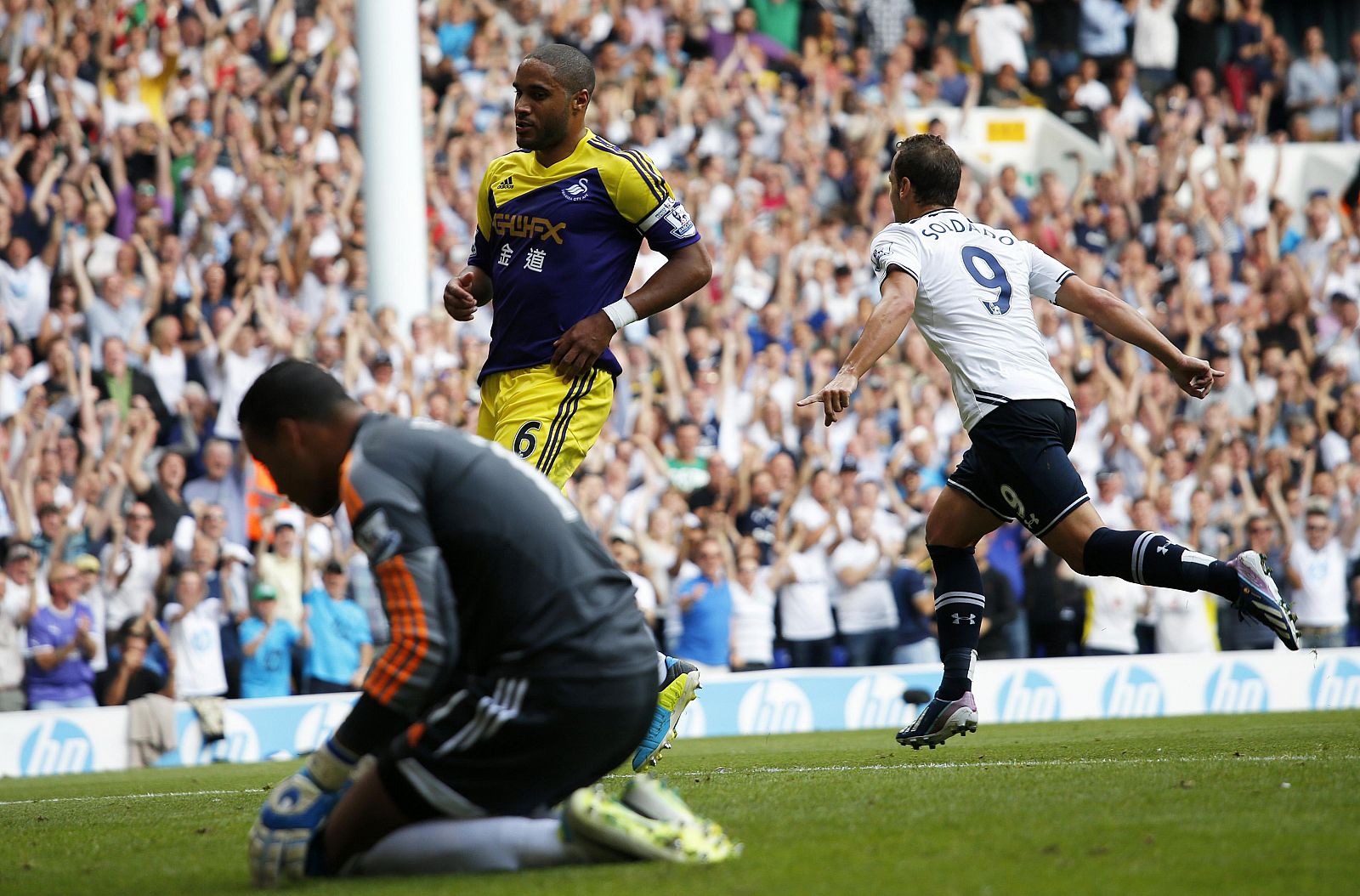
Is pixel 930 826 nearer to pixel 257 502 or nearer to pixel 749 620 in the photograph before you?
pixel 749 620

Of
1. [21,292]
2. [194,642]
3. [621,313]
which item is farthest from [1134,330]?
[21,292]

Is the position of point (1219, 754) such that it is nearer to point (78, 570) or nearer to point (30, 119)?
point (78, 570)

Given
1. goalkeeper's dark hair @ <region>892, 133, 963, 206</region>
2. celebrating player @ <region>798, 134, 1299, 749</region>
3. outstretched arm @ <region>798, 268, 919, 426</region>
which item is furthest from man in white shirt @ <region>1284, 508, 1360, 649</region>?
outstretched arm @ <region>798, 268, 919, 426</region>

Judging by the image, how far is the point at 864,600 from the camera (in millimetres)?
14086

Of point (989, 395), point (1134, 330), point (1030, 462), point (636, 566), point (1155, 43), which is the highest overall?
point (1155, 43)

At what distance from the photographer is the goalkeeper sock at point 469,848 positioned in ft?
15.0

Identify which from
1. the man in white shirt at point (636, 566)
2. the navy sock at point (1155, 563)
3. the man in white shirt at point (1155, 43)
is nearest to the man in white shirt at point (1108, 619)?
the man in white shirt at point (636, 566)

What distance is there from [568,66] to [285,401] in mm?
2889

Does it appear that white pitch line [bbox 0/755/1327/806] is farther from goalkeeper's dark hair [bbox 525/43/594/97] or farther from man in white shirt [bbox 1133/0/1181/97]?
man in white shirt [bbox 1133/0/1181/97]

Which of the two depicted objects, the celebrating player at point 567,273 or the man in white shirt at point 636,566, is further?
the man in white shirt at point 636,566

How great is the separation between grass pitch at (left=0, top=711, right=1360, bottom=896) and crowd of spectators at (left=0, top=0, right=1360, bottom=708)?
4.25 metres

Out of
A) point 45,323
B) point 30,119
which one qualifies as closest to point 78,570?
point 45,323

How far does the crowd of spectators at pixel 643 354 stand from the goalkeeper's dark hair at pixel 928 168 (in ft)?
19.1

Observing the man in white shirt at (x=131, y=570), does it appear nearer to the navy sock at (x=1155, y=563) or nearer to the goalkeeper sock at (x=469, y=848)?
the navy sock at (x=1155, y=563)
